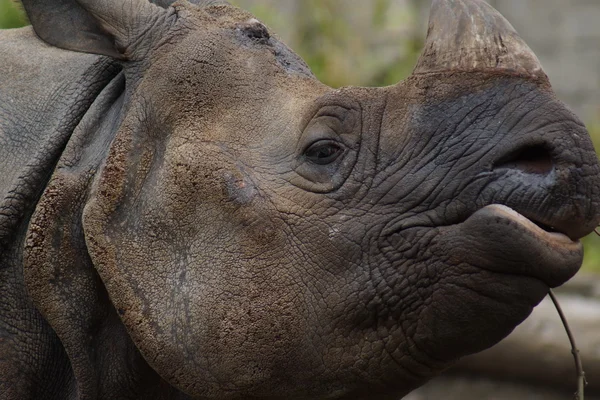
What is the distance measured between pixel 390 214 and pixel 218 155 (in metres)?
0.67

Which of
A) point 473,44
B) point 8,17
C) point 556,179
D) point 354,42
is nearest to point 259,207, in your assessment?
point 473,44

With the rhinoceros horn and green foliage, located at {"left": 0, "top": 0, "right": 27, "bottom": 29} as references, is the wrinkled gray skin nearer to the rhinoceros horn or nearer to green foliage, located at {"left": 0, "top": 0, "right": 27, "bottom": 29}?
the rhinoceros horn

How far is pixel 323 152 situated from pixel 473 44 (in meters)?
0.65

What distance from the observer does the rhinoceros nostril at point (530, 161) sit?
3672 millimetres

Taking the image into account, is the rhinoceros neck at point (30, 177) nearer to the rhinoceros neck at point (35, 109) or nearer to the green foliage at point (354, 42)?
the rhinoceros neck at point (35, 109)

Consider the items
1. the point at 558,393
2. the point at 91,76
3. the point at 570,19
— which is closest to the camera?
the point at 91,76

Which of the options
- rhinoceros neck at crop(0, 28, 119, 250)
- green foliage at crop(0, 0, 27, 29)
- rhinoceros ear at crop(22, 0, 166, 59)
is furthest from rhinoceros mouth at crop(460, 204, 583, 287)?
green foliage at crop(0, 0, 27, 29)

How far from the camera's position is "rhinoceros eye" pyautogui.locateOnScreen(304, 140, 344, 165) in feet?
13.7

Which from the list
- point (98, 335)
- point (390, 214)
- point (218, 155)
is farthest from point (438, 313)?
point (98, 335)

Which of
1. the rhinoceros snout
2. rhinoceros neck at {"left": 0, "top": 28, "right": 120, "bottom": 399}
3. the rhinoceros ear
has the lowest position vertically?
rhinoceros neck at {"left": 0, "top": 28, "right": 120, "bottom": 399}

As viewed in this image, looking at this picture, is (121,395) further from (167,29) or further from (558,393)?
(558,393)

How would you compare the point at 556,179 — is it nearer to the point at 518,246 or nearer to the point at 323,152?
the point at 518,246

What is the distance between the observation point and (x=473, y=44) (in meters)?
3.88

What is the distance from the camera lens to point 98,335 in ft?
14.8
